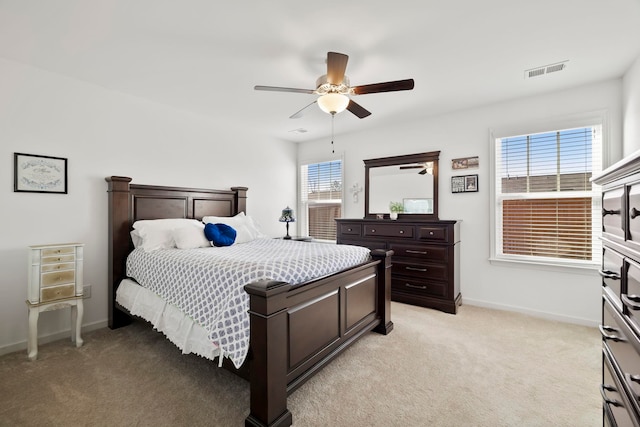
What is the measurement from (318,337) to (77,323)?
91.4 inches

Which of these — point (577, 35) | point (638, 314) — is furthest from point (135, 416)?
point (577, 35)

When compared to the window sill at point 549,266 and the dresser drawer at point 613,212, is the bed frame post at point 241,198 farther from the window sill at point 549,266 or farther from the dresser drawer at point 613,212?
the dresser drawer at point 613,212

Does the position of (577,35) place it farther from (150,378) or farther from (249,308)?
(150,378)

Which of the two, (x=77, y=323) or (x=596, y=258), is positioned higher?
(x=596, y=258)

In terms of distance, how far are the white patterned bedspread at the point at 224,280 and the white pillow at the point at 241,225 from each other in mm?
946

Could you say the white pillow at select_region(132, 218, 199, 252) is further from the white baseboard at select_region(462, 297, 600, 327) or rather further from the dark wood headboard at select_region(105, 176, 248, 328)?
the white baseboard at select_region(462, 297, 600, 327)

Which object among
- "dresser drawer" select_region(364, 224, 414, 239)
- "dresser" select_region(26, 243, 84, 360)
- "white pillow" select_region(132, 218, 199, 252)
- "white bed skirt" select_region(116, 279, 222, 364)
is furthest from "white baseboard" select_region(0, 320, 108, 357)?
"dresser drawer" select_region(364, 224, 414, 239)

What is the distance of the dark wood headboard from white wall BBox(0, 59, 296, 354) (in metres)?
0.15

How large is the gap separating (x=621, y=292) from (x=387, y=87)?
193 centimetres

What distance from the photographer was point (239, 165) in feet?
15.1

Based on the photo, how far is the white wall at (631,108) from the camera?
101 inches

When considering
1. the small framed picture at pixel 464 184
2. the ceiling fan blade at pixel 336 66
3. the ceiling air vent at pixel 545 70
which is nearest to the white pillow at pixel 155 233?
the ceiling fan blade at pixel 336 66

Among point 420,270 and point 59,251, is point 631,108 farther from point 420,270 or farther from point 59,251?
point 59,251

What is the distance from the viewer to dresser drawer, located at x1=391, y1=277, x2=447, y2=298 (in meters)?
3.61
